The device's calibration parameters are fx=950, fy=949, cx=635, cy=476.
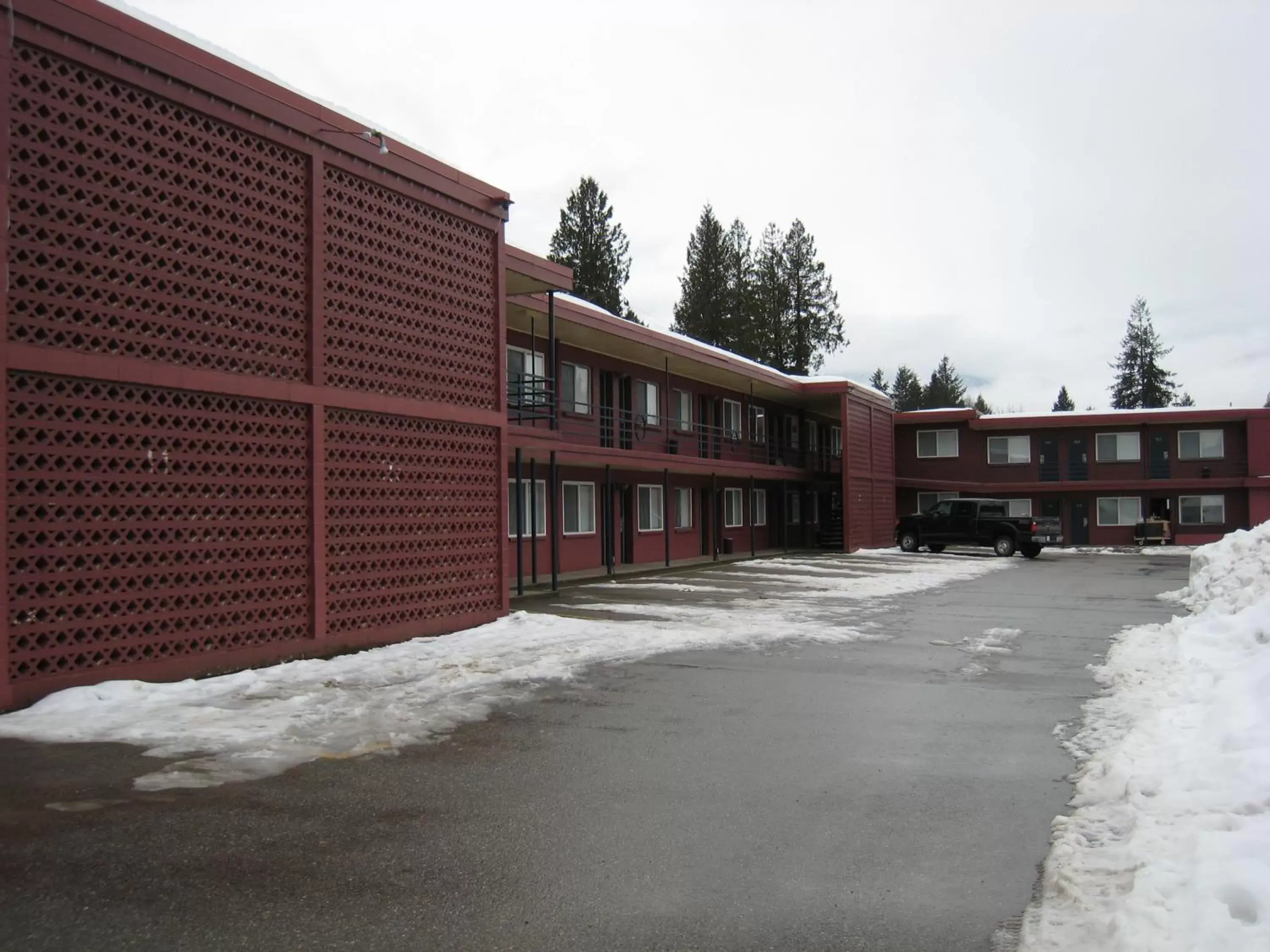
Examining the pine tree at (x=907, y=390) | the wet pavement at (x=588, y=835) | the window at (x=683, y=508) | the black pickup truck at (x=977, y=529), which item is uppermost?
the pine tree at (x=907, y=390)

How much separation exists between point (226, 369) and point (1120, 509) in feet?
127

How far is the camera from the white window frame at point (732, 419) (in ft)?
99.5

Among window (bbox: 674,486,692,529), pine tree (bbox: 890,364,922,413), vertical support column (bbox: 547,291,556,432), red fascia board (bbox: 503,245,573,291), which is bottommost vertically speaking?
window (bbox: 674,486,692,529)

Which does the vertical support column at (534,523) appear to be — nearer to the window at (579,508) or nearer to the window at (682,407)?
the window at (579,508)

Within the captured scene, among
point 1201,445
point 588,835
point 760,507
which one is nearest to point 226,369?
point 588,835

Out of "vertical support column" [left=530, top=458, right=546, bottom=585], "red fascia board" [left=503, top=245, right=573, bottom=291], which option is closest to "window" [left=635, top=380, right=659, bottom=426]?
"vertical support column" [left=530, top=458, right=546, bottom=585]

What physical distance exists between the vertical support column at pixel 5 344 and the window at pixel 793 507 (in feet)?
97.5

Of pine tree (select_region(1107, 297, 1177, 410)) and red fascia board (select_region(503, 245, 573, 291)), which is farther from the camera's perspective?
pine tree (select_region(1107, 297, 1177, 410))

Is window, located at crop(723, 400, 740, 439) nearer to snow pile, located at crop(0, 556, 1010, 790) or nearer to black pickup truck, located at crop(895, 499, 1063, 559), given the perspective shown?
black pickup truck, located at crop(895, 499, 1063, 559)

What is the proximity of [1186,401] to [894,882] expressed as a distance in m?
94.2

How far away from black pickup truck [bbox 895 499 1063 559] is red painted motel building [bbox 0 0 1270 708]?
20.0 meters

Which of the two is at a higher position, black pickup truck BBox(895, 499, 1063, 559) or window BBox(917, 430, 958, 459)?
window BBox(917, 430, 958, 459)

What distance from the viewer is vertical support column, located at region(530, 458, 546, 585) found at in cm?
1833

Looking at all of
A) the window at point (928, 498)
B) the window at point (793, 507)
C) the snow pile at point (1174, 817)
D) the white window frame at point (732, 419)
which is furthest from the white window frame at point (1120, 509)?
the snow pile at point (1174, 817)
